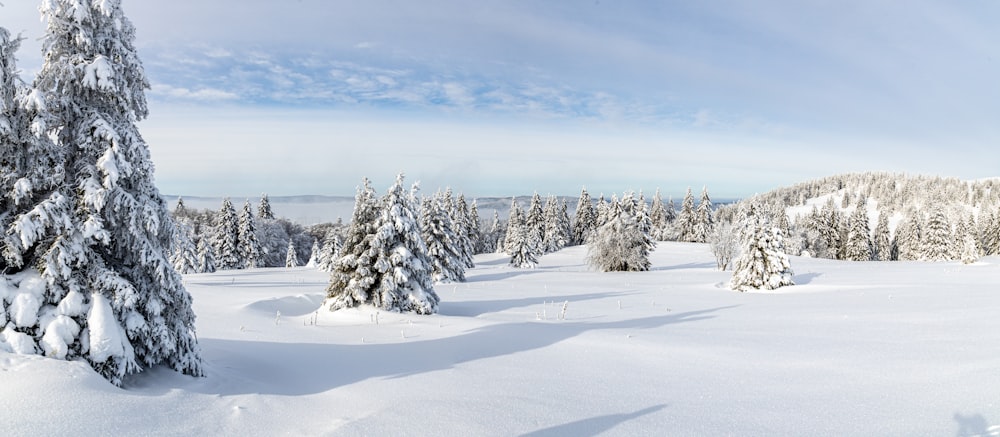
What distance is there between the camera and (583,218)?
86750 millimetres

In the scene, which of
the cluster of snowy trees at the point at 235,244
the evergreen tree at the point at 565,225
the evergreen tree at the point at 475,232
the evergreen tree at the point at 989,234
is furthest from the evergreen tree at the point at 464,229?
the evergreen tree at the point at 989,234

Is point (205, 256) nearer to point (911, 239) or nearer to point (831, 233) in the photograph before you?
point (831, 233)

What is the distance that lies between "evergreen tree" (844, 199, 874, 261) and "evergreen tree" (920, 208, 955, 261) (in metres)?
7.26

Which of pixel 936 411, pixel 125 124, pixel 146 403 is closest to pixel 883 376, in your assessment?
pixel 936 411

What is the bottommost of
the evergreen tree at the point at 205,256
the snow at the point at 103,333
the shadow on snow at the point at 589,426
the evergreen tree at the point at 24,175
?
the evergreen tree at the point at 205,256

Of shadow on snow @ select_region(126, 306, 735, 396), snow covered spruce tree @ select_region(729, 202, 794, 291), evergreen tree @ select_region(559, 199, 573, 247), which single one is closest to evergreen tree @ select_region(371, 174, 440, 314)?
shadow on snow @ select_region(126, 306, 735, 396)

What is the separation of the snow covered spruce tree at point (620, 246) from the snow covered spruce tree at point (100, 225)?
133 ft

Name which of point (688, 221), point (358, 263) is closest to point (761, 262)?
Result: point (358, 263)

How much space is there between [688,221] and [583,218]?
18081mm

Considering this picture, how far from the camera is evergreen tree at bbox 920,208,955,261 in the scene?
212ft

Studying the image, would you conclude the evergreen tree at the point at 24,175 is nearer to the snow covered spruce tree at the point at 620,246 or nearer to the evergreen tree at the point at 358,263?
the evergreen tree at the point at 358,263

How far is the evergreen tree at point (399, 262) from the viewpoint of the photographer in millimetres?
17328

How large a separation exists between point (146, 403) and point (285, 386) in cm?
231

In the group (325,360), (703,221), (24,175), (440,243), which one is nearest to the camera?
(24,175)
